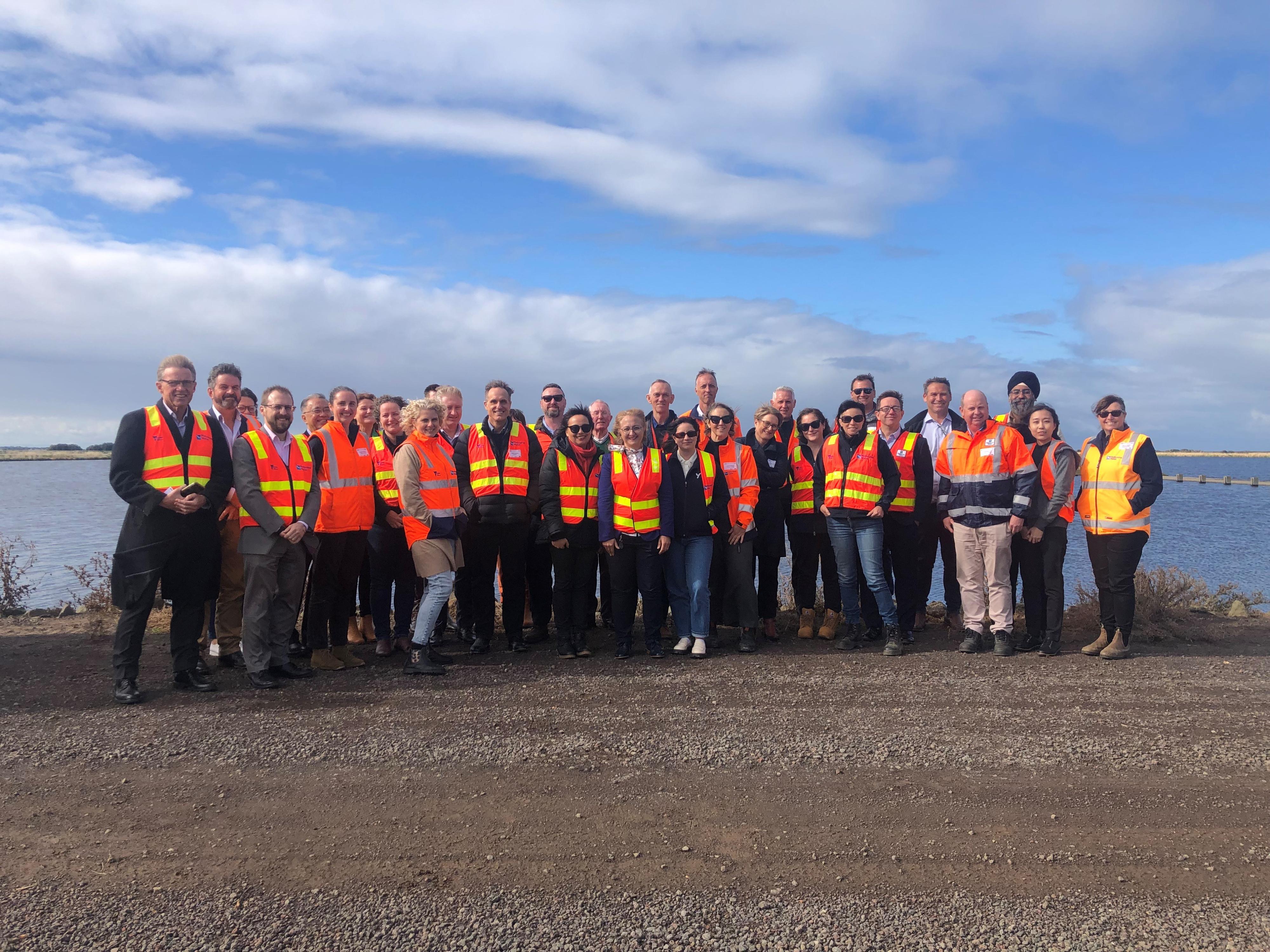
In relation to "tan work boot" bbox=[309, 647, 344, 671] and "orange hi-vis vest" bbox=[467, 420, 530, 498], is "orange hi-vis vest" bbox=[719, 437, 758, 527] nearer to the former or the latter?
"orange hi-vis vest" bbox=[467, 420, 530, 498]

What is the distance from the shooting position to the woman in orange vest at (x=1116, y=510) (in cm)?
675

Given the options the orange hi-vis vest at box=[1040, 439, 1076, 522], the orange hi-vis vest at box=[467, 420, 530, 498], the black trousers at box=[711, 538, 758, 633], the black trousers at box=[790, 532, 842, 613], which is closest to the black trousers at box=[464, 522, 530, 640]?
the orange hi-vis vest at box=[467, 420, 530, 498]

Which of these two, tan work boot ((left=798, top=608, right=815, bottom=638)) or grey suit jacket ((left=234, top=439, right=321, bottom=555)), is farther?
tan work boot ((left=798, top=608, right=815, bottom=638))

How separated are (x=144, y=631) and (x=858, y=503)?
232 inches

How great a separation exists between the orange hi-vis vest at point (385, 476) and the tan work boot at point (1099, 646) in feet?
20.5

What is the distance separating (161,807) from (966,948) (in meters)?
3.69

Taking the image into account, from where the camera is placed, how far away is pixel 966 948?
2.79 meters

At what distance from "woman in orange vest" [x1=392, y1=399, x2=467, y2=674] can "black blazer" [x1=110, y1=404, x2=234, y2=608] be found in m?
1.40

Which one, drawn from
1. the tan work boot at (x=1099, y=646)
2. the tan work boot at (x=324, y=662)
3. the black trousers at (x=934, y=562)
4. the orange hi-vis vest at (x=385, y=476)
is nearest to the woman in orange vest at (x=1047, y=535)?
the tan work boot at (x=1099, y=646)

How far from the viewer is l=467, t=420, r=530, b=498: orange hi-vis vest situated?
274 inches

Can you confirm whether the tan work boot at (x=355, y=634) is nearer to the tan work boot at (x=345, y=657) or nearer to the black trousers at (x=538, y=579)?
the tan work boot at (x=345, y=657)

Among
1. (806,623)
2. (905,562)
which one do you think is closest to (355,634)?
(806,623)

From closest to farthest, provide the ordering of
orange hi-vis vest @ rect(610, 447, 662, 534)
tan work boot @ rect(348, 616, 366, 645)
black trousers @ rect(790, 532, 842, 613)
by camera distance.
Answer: orange hi-vis vest @ rect(610, 447, 662, 534) < tan work boot @ rect(348, 616, 366, 645) < black trousers @ rect(790, 532, 842, 613)

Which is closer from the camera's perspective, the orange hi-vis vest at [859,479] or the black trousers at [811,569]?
the orange hi-vis vest at [859,479]
